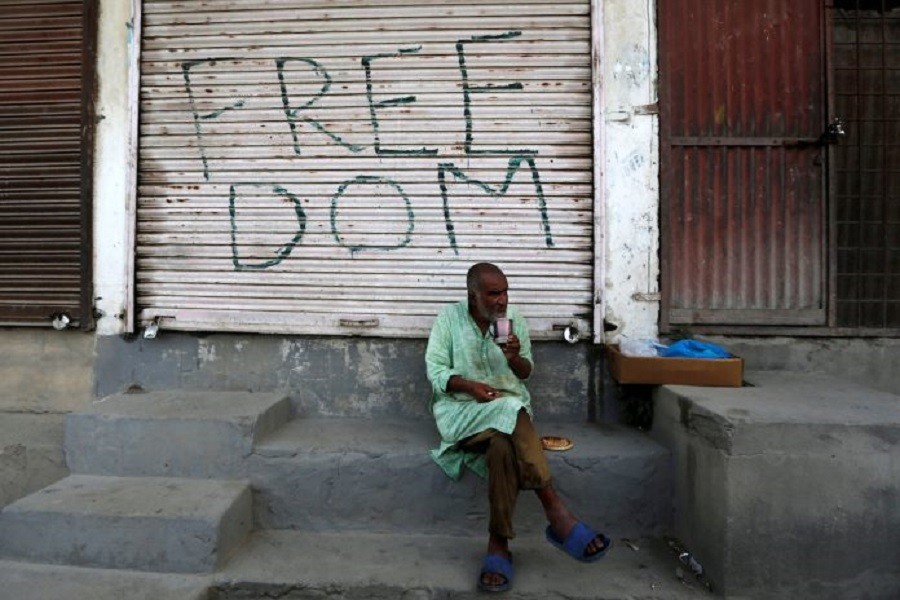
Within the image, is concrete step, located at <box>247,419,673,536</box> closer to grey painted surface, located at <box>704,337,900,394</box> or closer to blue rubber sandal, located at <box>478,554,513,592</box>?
blue rubber sandal, located at <box>478,554,513,592</box>

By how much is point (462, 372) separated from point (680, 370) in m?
1.24

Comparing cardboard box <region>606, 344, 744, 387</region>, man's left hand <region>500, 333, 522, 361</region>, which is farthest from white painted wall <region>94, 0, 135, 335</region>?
cardboard box <region>606, 344, 744, 387</region>

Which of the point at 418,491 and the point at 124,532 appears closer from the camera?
the point at 124,532

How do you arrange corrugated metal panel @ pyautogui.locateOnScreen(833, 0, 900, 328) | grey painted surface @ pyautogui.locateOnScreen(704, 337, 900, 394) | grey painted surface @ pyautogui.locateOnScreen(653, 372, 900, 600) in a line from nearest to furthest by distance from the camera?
grey painted surface @ pyautogui.locateOnScreen(653, 372, 900, 600) → grey painted surface @ pyautogui.locateOnScreen(704, 337, 900, 394) → corrugated metal panel @ pyautogui.locateOnScreen(833, 0, 900, 328)

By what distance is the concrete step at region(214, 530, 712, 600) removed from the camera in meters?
2.60

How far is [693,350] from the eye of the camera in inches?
133

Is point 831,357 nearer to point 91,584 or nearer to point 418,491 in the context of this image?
point 418,491

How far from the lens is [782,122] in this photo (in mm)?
3777

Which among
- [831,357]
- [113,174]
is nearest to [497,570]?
[831,357]

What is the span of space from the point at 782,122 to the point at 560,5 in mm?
1623

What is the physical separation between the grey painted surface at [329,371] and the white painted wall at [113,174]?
328mm

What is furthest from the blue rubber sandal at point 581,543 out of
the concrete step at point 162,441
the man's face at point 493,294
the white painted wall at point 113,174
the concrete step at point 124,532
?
the white painted wall at point 113,174

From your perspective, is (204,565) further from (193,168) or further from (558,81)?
(558,81)

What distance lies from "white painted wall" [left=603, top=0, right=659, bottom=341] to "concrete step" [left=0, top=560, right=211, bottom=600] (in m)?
2.69
